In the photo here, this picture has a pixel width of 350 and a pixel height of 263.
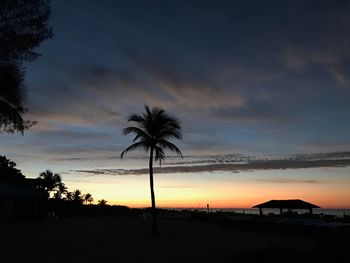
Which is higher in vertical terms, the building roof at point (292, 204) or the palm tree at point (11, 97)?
the palm tree at point (11, 97)

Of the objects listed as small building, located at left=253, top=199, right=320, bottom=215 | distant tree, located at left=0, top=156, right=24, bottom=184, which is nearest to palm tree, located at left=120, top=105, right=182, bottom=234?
small building, located at left=253, top=199, right=320, bottom=215

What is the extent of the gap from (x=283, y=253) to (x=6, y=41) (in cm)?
1106

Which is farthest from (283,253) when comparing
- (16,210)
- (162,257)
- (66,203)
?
(66,203)

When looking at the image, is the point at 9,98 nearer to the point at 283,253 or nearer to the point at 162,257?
the point at 162,257

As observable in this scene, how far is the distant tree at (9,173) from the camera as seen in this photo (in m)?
58.3

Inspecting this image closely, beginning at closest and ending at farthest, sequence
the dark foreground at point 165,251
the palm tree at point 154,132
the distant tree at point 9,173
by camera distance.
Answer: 1. the dark foreground at point 165,251
2. the palm tree at point 154,132
3. the distant tree at point 9,173

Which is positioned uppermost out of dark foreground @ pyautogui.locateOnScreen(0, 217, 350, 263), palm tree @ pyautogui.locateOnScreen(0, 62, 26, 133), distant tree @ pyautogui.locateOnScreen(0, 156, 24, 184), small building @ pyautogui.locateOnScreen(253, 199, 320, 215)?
distant tree @ pyautogui.locateOnScreen(0, 156, 24, 184)

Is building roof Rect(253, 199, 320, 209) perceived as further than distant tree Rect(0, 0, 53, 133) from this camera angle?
Yes

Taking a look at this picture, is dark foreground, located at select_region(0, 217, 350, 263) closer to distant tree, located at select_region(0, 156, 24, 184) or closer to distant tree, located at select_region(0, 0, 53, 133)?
distant tree, located at select_region(0, 0, 53, 133)

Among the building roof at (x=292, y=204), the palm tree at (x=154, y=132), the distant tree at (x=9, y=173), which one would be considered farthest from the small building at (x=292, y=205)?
the distant tree at (x=9, y=173)

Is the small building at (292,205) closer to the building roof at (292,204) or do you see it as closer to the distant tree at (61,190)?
the building roof at (292,204)

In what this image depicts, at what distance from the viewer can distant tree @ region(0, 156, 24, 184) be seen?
2296 inches

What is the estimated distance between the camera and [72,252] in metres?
16.6

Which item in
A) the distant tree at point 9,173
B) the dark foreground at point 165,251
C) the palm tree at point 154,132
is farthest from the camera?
the distant tree at point 9,173
